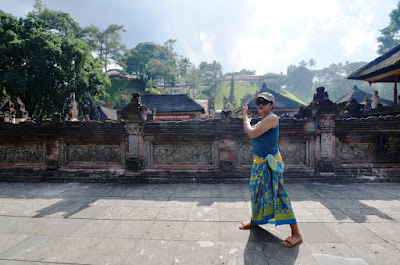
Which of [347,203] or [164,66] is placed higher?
[164,66]

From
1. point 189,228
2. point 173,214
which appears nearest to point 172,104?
point 173,214

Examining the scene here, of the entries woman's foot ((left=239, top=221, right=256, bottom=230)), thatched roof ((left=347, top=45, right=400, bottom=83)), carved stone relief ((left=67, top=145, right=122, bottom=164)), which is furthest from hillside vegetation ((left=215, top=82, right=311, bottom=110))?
woman's foot ((left=239, top=221, right=256, bottom=230))

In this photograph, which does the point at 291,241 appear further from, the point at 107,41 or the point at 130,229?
the point at 107,41

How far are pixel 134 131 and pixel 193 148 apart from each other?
1.79 metres

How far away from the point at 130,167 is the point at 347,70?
118148mm

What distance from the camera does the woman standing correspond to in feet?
9.17

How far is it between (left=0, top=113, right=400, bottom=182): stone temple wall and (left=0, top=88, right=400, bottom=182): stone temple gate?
0.08 ft

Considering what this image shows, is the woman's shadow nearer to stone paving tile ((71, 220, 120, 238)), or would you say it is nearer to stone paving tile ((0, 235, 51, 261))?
stone paving tile ((71, 220, 120, 238))

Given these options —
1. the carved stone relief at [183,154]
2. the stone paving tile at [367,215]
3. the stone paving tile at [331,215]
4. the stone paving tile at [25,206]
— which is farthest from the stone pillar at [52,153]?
the stone paving tile at [367,215]

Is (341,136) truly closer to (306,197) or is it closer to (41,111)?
(306,197)

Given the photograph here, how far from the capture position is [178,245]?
9.22 ft

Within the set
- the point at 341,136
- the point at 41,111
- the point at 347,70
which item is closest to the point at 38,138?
the point at 341,136

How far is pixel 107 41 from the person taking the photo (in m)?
49.2

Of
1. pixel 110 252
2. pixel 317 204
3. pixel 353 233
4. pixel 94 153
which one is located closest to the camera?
pixel 110 252
